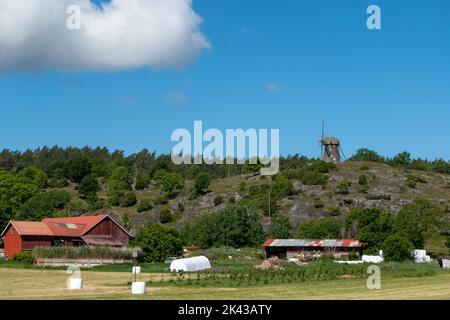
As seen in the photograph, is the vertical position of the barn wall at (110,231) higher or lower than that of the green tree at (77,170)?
lower

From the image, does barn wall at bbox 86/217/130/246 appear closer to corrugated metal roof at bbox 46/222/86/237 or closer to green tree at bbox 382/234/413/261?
corrugated metal roof at bbox 46/222/86/237

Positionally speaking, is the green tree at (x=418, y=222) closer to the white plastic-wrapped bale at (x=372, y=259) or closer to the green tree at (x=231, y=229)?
the white plastic-wrapped bale at (x=372, y=259)

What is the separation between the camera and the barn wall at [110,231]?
275ft

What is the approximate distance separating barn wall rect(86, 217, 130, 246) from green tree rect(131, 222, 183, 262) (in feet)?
45.9

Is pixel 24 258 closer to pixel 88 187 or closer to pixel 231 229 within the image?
pixel 231 229

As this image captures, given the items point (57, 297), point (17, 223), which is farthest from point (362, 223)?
point (57, 297)

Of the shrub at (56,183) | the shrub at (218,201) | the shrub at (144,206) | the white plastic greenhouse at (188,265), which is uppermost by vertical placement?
the shrub at (56,183)

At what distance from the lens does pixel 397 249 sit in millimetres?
66750

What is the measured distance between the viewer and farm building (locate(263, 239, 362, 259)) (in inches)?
2997

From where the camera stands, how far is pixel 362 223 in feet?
282

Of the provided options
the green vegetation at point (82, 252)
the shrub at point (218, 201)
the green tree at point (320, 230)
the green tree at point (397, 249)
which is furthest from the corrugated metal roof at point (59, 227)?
the shrub at point (218, 201)

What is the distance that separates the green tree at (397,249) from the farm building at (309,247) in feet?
25.4

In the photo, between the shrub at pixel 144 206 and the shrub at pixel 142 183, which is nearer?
the shrub at pixel 144 206
